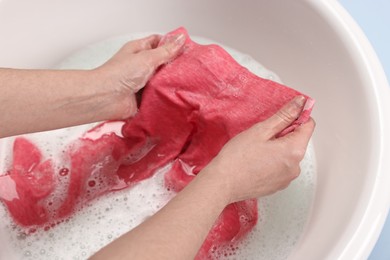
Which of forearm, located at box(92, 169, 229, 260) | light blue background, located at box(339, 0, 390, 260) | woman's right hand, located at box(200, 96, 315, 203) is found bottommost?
forearm, located at box(92, 169, 229, 260)

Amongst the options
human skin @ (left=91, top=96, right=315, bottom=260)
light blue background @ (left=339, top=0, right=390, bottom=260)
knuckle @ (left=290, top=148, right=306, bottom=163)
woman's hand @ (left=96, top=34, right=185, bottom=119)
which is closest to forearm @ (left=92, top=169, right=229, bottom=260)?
human skin @ (left=91, top=96, right=315, bottom=260)

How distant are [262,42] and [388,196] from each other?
42 centimetres

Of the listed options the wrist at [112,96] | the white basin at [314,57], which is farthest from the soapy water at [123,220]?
the wrist at [112,96]

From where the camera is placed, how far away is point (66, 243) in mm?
916

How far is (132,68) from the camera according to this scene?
0.86 meters

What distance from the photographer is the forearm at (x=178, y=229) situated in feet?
1.95

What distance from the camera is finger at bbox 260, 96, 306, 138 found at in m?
0.76

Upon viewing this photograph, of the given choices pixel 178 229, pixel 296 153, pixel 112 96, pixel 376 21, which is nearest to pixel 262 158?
pixel 296 153

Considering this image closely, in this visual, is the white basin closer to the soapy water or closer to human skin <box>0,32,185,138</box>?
the soapy water

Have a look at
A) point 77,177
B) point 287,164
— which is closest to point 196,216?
point 287,164

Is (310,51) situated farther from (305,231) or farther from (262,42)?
(305,231)

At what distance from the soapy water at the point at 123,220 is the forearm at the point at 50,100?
16cm

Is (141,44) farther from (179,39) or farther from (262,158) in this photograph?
(262,158)

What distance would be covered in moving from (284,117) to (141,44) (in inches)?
12.2
